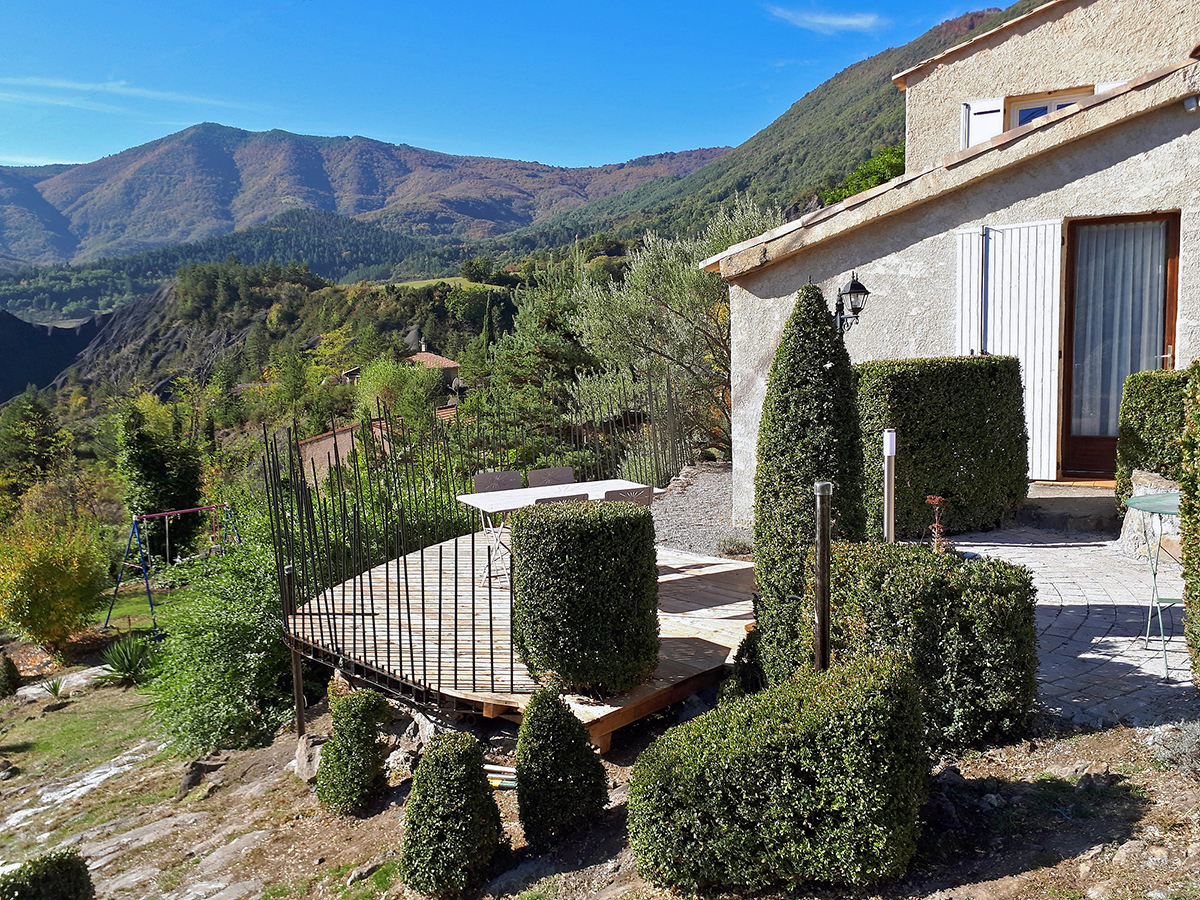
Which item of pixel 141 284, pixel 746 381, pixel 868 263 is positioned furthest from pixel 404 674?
pixel 141 284

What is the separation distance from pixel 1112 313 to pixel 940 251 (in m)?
1.90

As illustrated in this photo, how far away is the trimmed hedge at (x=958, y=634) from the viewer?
370cm

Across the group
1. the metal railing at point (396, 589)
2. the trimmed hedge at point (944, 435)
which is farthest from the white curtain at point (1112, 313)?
the metal railing at point (396, 589)

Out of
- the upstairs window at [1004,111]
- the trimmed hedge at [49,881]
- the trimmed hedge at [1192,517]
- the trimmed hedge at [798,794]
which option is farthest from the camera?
the upstairs window at [1004,111]

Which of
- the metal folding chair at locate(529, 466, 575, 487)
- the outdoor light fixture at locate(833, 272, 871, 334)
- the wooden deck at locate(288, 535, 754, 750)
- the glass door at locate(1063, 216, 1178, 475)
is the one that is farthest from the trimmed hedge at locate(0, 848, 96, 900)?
the glass door at locate(1063, 216, 1178, 475)

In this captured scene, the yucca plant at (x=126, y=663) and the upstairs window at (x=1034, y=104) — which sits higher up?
the upstairs window at (x=1034, y=104)

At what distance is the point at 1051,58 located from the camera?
13.1m

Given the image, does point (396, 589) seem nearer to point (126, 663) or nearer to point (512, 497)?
point (512, 497)

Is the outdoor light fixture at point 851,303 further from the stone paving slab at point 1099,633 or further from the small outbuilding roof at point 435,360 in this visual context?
the small outbuilding roof at point 435,360

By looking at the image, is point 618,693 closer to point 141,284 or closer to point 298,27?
point 298,27

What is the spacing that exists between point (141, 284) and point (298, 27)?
5422 centimetres

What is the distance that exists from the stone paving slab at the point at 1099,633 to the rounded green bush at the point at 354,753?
409 cm

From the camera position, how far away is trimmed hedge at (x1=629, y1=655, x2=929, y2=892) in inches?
118

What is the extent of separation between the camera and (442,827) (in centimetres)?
Answer: 400
